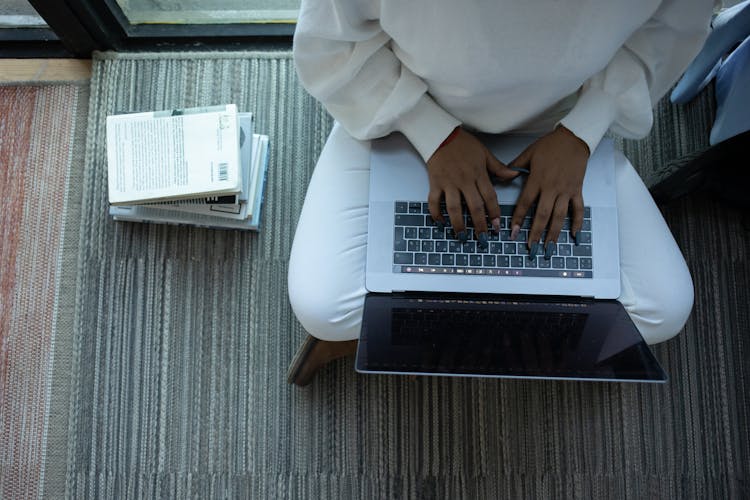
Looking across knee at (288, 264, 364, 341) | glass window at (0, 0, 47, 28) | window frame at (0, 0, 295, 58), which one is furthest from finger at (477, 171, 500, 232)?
glass window at (0, 0, 47, 28)

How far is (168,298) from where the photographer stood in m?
1.31

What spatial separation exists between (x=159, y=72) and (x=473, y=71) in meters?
0.86

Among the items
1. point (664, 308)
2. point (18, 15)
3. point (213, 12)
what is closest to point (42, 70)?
point (18, 15)

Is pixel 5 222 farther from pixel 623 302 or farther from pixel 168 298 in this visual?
pixel 623 302

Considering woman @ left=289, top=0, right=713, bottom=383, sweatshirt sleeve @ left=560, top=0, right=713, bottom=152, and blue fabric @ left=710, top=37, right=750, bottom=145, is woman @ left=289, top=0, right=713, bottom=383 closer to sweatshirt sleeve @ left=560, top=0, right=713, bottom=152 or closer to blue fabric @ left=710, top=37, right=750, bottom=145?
sweatshirt sleeve @ left=560, top=0, right=713, bottom=152

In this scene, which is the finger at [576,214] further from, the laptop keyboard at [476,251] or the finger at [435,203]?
the finger at [435,203]

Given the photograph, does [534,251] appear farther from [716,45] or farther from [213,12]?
[213,12]

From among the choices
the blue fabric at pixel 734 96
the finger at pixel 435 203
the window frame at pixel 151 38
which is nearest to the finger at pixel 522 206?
the finger at pixel 435 203

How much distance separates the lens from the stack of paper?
1.22m

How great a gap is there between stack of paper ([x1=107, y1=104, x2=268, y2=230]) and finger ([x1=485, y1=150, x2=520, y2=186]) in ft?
1.64

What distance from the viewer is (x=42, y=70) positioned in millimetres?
1398

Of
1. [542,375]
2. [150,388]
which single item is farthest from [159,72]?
[542,375]

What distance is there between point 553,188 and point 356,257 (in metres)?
0.30

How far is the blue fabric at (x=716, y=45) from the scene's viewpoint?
3.54ft
